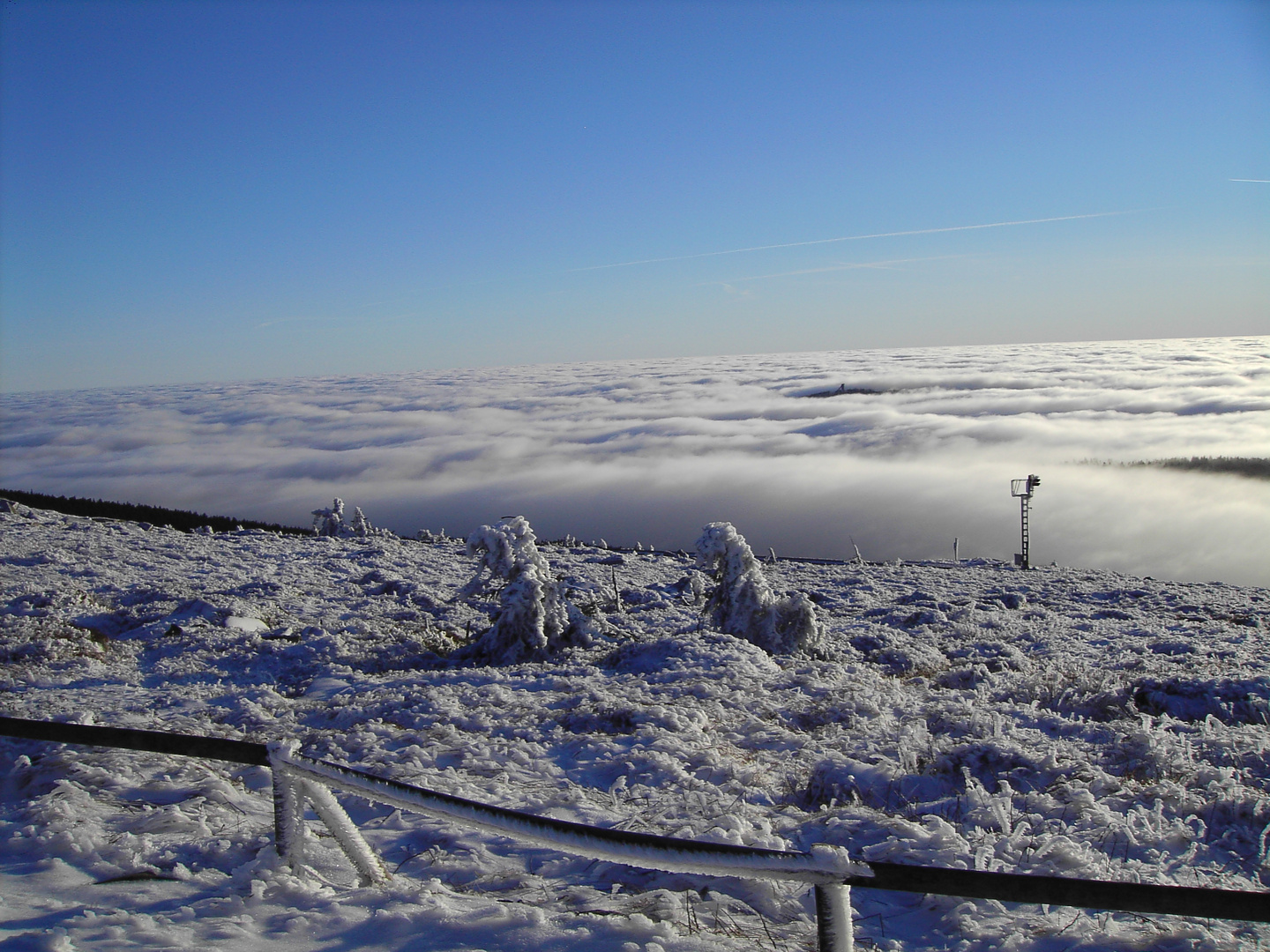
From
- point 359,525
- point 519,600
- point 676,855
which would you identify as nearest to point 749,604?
point 519,600

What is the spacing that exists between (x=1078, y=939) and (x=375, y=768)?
18.5ft

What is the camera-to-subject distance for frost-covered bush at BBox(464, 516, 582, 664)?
14133 millimetres

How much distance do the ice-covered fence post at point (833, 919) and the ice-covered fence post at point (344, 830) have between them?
8.15 feet

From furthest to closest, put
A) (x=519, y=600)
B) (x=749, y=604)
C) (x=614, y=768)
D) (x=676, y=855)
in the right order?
(x=749, y=604) < (x=519, y=600) < (x=614, y=768) < (x=676, y=855)

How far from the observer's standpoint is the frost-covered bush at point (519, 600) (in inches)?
556

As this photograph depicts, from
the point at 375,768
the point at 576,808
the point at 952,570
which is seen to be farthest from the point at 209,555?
the point at 952,570

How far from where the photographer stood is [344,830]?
4145mm

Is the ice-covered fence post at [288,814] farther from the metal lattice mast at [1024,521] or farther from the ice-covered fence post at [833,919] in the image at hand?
the metal lattice mast at [1024,521]

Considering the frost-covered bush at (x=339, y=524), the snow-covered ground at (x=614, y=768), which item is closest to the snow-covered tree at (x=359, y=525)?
the frost-covered bush at (x=339, y=524)

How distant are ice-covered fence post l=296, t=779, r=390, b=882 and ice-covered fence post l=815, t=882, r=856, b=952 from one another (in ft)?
8.15

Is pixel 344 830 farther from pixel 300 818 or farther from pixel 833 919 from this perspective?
pixel 833 919

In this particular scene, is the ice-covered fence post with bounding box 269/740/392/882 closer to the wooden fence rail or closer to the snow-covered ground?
the wooden fence rail

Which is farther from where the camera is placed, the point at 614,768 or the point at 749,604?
the point at 749,604

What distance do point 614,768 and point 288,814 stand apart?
3596 mm
